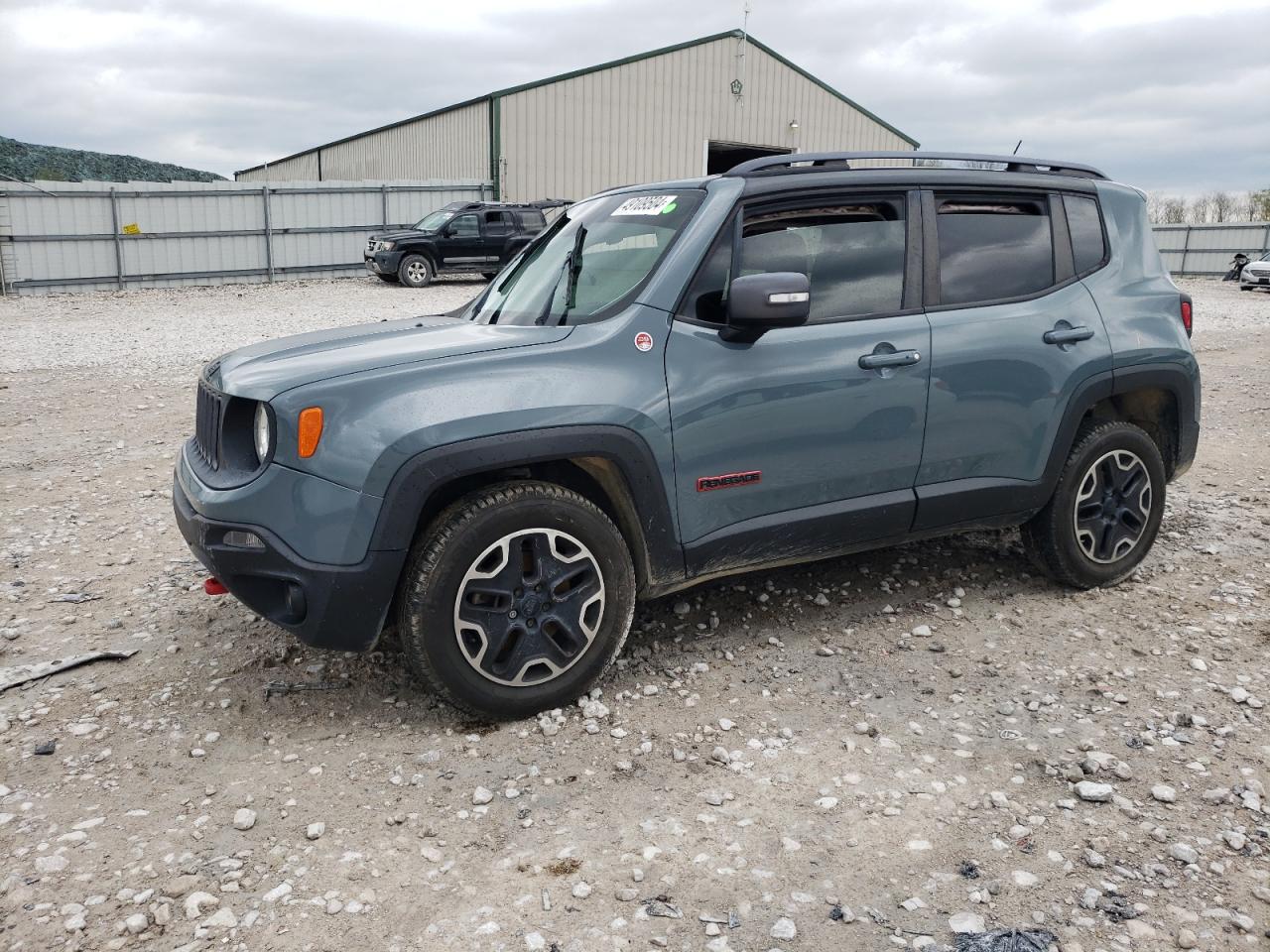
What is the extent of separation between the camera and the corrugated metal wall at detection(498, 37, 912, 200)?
26.4 metres

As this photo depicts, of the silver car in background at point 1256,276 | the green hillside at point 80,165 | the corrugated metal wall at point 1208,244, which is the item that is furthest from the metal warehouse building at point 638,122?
the green hillside at point 80,165

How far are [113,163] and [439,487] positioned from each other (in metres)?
63.2

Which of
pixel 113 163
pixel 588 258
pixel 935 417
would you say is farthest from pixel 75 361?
pixel 113 163

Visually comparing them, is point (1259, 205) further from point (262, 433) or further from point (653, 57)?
point (262, 433)

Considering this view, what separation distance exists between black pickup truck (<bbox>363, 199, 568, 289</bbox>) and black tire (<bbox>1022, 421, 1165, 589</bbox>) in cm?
1788

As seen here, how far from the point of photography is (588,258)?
4098 millimetres

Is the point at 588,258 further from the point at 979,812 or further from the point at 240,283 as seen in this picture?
the point at 240,283

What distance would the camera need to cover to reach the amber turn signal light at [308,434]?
125 inches

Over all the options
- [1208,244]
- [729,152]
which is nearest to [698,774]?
[729,152]

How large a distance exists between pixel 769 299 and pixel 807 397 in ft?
1.57

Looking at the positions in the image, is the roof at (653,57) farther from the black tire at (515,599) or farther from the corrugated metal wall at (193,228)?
the black tire at (515,599)

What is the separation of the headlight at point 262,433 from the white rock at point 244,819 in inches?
41.5

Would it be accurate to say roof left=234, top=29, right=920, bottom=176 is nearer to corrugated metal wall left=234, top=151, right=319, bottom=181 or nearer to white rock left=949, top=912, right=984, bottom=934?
corrugated metal wall left=234, top=151, right=319, bottom=181

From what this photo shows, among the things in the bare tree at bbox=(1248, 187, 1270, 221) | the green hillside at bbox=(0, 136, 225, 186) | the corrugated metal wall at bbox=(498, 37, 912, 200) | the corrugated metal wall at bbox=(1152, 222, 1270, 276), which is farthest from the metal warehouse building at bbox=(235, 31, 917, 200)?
the green hillside at bbox=(0, 136, 225, 186)
